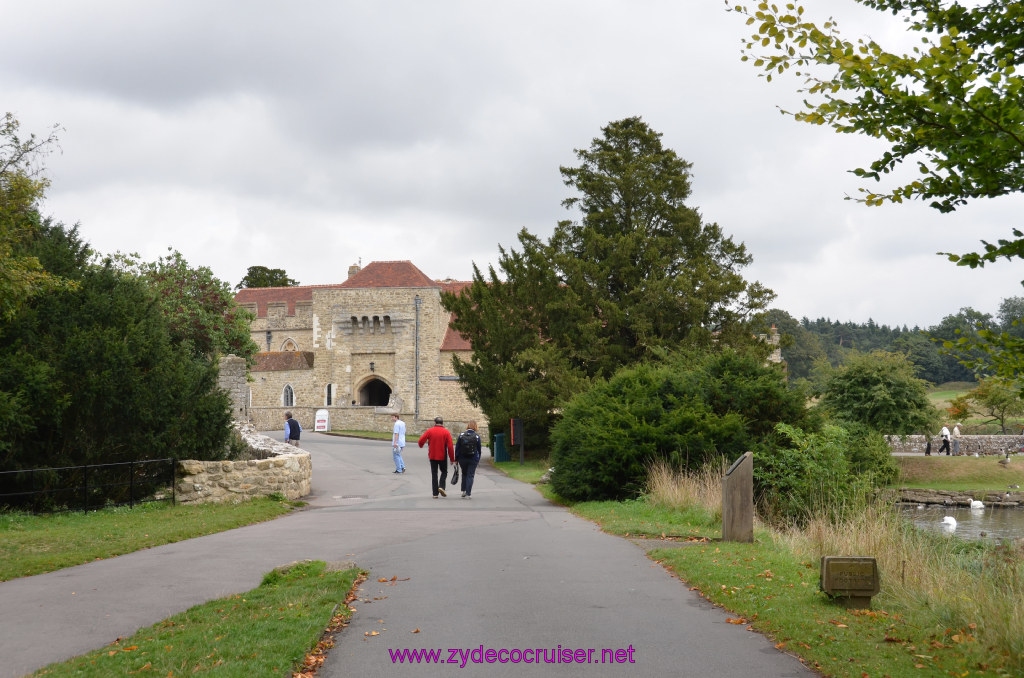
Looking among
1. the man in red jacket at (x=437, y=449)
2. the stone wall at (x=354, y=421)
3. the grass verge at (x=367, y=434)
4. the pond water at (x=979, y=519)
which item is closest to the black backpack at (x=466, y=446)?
the man in red jacket at (x=437, y=449)

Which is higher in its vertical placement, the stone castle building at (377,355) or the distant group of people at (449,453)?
the stone castle building at (377,355)

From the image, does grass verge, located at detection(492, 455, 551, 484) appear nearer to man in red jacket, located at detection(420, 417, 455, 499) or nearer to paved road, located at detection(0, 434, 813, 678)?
man in red jacket, located at detection(420, 417, 455, 499)

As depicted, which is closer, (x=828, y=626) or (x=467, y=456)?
(x=828, y=626)

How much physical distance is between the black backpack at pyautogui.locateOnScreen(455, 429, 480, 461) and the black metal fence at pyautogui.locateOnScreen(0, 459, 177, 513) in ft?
21.3

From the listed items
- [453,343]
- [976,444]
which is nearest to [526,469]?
[453,343]

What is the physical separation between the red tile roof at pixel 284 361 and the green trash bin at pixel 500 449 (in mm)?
31522

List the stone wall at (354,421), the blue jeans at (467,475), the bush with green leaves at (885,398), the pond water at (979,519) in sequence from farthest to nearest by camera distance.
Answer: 1. the stone wall at (354,421)
2. the bush with green leaves at (885,398)
3. the pond water at (979,519)
4. the blue jeans at (467,475)

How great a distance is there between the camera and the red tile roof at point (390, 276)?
61781mm

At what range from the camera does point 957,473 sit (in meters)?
42.2

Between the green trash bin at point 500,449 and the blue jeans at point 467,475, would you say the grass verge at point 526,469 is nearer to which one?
the green trash bin at point 500,449

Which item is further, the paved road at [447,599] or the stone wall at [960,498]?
the stone wall at [960,498]

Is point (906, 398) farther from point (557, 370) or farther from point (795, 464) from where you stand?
point (795, 464)

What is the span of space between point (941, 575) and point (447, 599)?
16.0 feet

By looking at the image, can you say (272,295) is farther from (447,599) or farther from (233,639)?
(233,639)
